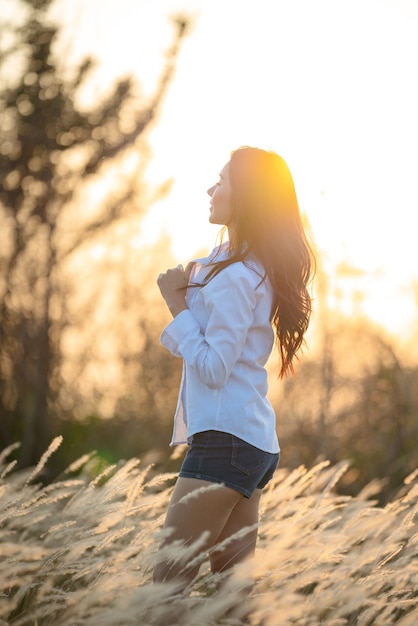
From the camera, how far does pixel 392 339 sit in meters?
7.97

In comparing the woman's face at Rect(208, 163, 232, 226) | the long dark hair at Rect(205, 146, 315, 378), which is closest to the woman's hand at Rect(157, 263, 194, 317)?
the long dark hair at Rect(205, 146, 315, 378)

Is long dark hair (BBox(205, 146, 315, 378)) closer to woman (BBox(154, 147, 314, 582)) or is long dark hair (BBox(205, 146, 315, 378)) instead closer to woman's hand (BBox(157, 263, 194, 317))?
woman (BBox(154, 147, 314, 582))

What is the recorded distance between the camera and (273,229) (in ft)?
8.78

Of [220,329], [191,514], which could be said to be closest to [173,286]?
[220,329]

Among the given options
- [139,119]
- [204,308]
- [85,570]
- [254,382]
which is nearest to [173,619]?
[85,570]

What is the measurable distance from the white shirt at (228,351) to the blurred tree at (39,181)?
16.1 feet

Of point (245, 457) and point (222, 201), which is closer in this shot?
point (245, 457)

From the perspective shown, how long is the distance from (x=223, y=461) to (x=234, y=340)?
0.35 m

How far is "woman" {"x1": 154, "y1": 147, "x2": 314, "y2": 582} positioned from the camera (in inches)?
95.4

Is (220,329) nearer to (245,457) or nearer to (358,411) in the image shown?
(245,457)

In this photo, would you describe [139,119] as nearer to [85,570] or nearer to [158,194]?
[158,194]

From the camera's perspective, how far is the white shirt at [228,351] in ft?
7.98

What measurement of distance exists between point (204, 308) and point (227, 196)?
0.38 metres

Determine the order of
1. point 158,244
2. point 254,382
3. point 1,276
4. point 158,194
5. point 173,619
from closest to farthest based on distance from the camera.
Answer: point 173,619, point 254,382, point 1,276, point 158,194, point 158,244
